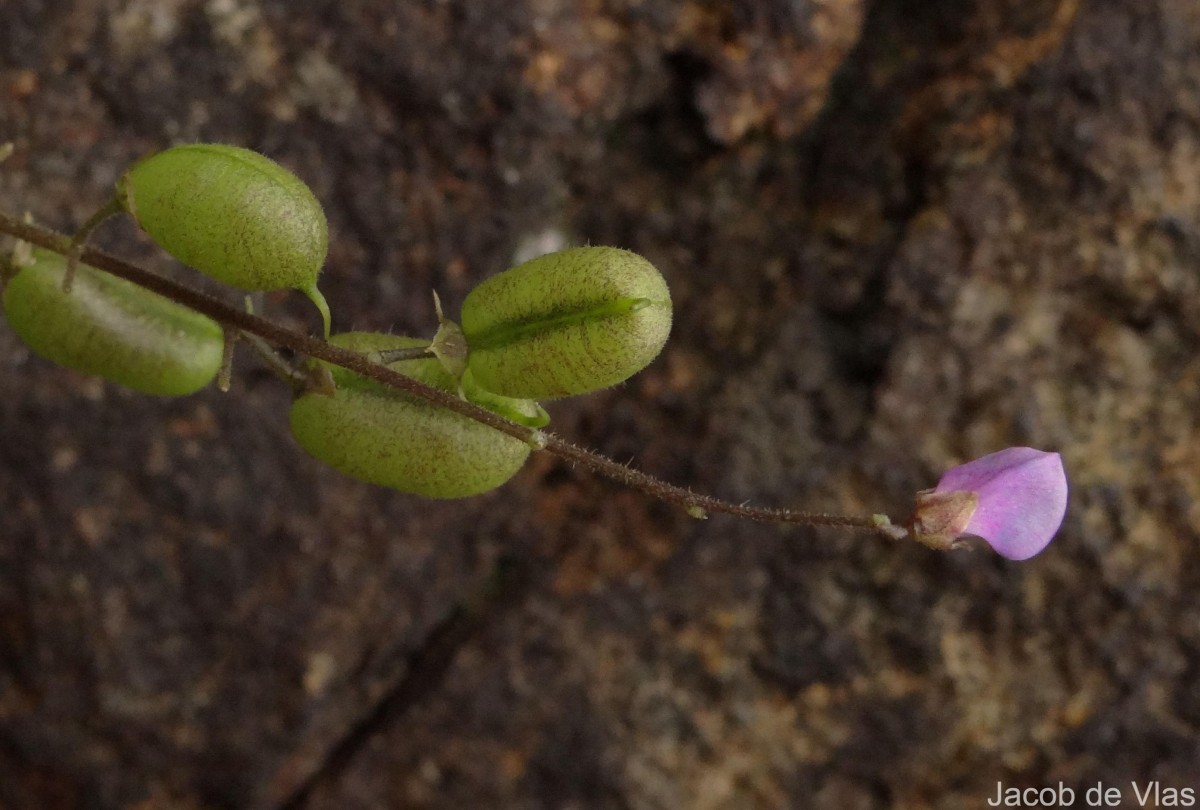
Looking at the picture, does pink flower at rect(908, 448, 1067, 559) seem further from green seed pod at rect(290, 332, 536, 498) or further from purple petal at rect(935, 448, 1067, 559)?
green seed pod at rect(290, 332, 536, 498)

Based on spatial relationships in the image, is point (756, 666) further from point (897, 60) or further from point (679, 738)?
point (897, 60)

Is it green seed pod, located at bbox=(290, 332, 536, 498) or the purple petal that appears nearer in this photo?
the purple petal

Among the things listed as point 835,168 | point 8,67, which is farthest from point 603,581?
point 8,67

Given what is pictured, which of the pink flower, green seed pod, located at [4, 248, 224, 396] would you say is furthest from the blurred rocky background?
the pink flower

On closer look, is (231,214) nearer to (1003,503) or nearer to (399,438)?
(399,438)

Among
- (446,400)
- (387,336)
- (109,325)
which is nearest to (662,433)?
(387,336)

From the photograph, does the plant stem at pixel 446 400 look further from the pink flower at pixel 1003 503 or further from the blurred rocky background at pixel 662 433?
the blurred rocky background at pixel 662 433
